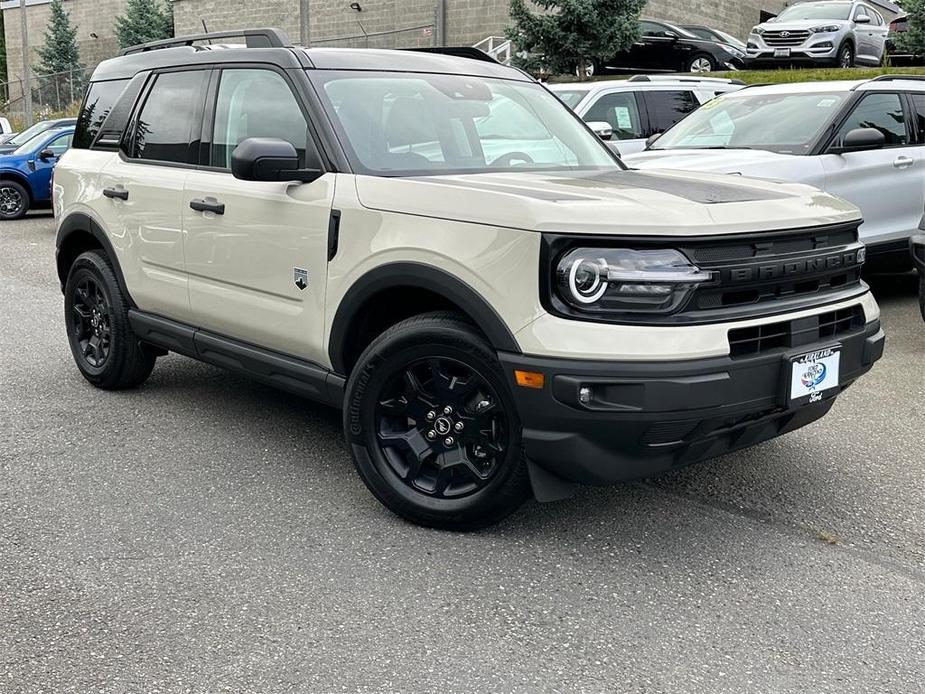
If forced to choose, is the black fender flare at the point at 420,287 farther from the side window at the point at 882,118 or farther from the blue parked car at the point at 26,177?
the blue parked car at the point at 26,177

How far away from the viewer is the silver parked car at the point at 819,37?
69.3 ft

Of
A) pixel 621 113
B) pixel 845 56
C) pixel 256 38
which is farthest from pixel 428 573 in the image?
pixel 845 56

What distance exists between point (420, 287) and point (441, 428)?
536 mm

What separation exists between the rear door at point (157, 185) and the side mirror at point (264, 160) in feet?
3.21

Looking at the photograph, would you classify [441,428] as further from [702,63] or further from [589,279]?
[702,63]

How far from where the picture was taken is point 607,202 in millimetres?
3393

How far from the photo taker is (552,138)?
4801 millimetres

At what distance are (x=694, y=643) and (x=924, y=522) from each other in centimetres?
147

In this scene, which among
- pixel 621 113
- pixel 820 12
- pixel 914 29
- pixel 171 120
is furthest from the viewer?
pixel 820 12

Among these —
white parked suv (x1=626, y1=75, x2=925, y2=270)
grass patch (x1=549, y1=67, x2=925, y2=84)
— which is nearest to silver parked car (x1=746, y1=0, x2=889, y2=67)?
grass patch (x1=549, y1=67, x2=925, y2=84)

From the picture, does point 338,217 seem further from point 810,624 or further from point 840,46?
point 840,46

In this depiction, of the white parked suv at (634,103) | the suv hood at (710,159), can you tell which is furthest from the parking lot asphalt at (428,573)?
the white parked suv at (634,103)

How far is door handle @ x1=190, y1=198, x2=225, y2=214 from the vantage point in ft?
14.9

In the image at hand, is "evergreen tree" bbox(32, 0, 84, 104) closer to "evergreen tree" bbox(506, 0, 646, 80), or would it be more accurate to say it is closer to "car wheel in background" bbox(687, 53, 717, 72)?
"evergreen tree" bbox(506, 0, 646, 80)
